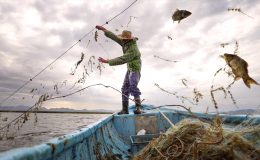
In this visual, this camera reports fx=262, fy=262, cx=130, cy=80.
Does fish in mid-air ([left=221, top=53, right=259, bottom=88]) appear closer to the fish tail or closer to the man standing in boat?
the fish tail

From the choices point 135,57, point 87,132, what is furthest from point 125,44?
point 87,132

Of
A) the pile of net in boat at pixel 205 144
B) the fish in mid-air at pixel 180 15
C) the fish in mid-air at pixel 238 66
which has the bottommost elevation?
the pile of net in boat at pixel 205 144

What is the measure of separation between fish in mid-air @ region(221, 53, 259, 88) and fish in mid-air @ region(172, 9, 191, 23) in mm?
1402

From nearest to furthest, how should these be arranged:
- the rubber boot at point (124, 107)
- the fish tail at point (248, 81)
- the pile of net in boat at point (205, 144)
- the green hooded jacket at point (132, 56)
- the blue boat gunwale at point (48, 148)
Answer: the blue boat gunwale at point (48, 148) → the pile of net in boat at point (205, 144) → the fish tail at point (248, 81) → the green hooded jacket at point (132, 56) → the rubber boot at point (124, 107)

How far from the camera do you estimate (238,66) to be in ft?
9.58

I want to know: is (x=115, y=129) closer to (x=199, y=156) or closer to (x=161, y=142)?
(x=161, y=142)

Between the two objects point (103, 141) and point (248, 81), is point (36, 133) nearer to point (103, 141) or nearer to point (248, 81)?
point (103, 141)

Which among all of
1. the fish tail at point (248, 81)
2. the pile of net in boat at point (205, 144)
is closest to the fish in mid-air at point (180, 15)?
the fish tail at point (248, 81)

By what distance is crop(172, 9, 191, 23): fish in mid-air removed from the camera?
4.21 metres

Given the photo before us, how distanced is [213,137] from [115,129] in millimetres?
A: 4794

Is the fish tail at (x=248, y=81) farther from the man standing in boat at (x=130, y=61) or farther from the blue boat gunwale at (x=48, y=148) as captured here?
the man standing in boat at (x=130, y=61)

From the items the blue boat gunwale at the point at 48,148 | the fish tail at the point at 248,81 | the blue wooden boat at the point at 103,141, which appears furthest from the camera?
the fish tail at the point at 248,81

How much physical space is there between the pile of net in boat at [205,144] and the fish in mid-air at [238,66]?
53 cm

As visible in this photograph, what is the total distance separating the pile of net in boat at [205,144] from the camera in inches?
87.8
